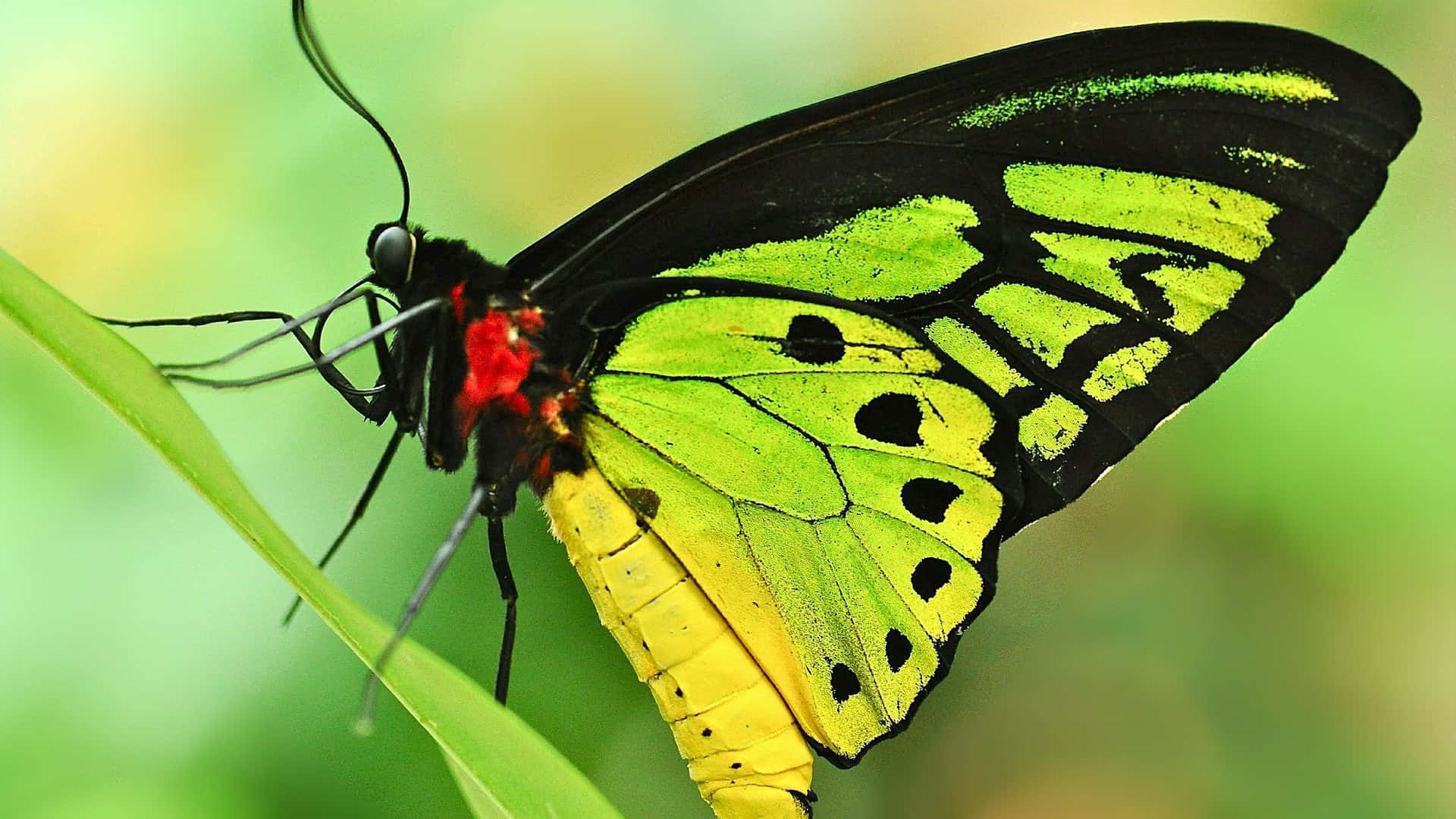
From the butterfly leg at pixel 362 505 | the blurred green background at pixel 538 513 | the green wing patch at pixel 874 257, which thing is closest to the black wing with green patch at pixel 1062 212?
the green wing patch at pixel 874 257

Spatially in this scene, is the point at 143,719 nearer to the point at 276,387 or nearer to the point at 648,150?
the point at 276,387

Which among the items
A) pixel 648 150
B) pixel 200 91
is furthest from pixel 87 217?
pixel 648 150

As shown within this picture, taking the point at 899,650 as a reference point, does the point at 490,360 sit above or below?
above

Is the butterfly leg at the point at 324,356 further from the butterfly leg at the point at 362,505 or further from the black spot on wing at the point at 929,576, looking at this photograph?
the black spot on wing at the point at 929,576

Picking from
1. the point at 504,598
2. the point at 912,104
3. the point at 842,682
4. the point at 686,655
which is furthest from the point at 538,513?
the point at 912,104

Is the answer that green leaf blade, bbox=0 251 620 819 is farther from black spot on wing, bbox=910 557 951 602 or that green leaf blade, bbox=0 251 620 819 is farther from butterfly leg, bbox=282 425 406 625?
black spot on wing, bbox=910 557 951 602

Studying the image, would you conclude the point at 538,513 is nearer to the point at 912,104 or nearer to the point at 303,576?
the point at 912,104

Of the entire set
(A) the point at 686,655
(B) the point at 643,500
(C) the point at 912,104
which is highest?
(C) the point at 912,104

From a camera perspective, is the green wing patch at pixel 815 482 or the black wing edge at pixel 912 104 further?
the green wing patch at pixel 815 482
